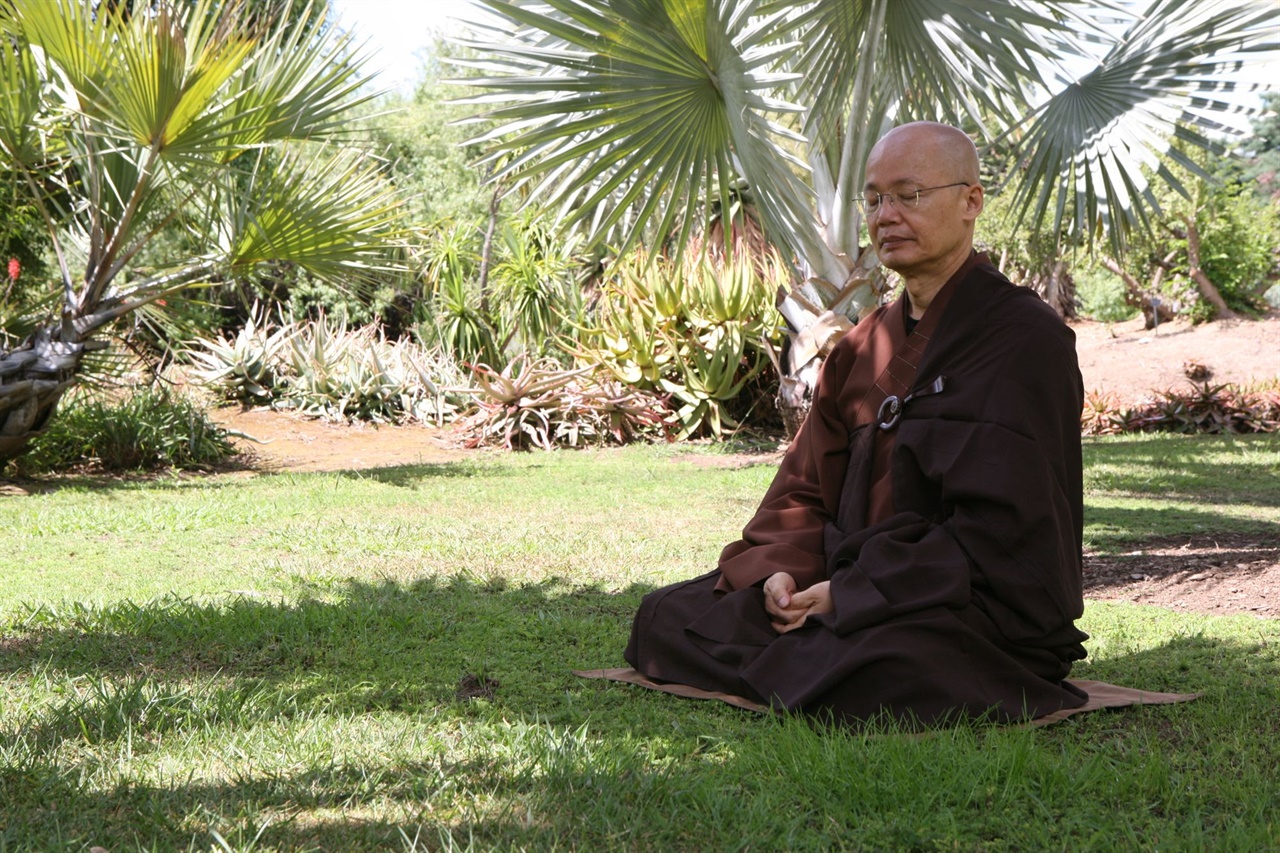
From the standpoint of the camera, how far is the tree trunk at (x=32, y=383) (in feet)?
27.3

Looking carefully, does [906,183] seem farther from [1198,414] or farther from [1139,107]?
[1198,414]

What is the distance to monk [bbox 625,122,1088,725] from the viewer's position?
9.98 ft

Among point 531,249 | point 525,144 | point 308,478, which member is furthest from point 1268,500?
point 531,249

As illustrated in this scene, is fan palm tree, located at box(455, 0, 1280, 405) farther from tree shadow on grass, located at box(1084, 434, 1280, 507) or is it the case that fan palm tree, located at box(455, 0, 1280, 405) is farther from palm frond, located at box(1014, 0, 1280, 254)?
tree shadow on grass, located at box(1084, 434, 1280, 507)

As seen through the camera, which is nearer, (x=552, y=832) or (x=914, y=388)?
(x=552, y=832)

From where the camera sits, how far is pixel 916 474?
10.6ft

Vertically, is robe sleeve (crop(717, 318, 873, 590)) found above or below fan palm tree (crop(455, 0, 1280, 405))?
below

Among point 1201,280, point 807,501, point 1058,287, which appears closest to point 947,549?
point 807,501

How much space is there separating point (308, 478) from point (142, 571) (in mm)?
3617

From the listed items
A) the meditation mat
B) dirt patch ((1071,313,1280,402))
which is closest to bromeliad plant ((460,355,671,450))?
dirt patch ((1071,313,1280,402))

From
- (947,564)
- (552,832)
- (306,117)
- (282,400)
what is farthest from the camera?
(282,400)

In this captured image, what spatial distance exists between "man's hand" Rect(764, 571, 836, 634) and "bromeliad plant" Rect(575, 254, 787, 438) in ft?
29.7

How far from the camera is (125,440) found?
1010cm

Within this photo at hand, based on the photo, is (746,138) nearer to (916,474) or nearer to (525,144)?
(525,144)
